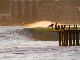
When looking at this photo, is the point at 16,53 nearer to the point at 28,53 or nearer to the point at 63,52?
the point at 28,53

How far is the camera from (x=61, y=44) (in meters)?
67.6

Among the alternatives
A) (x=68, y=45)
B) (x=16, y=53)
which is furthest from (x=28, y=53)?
(x=68, y=45)

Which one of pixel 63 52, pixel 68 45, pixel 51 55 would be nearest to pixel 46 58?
pixel 51 55

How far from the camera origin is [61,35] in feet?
224

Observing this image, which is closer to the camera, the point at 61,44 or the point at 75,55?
the point at 75,55

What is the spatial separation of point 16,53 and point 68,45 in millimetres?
12956

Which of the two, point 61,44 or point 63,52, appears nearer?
point 63,52

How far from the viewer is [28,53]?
178 ft

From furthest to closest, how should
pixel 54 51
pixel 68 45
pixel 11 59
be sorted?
pixel 68 45 → pixel 54 51 → pixel 11 59

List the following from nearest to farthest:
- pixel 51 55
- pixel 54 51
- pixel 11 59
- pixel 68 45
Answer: pixel 11 59 → pixel 51 55 → pixel 54 51 → pixel 68 45

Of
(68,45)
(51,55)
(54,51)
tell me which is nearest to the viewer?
(51,55)

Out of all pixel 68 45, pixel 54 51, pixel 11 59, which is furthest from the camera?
pixel 68 45

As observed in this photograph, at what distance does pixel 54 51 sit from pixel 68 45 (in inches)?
388

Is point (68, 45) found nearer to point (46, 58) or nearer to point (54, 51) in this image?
point (54, 51)
